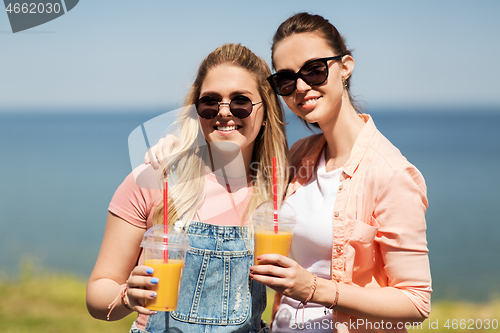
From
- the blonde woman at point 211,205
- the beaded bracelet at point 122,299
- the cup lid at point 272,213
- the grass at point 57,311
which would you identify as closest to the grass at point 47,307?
the grass at point 57,311

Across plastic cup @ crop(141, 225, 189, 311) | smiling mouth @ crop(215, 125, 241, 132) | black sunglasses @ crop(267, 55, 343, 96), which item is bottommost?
plastic cup @ crop(141, 225, 189, 311)

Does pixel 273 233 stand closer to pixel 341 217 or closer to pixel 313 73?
pixel 341 217

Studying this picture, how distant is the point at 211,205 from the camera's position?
2635 millimetres

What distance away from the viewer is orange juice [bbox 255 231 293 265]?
2.24m

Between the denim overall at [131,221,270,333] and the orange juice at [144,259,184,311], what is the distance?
0.95ft

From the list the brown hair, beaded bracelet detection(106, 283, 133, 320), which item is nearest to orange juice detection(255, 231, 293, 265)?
beaded bracelet detection(106, 283, 133, 320)

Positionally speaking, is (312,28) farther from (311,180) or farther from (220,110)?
(311,180)

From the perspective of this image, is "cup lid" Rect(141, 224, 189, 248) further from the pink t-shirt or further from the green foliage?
the green foliage

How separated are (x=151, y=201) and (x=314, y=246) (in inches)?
37.8

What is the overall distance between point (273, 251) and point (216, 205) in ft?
1.82

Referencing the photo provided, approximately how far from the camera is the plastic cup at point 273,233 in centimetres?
224

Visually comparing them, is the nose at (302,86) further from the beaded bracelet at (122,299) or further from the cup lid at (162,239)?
the beaded bracelet at (122,299)

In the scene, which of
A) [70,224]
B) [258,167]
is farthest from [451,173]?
[258,167]

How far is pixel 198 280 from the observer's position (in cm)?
242
